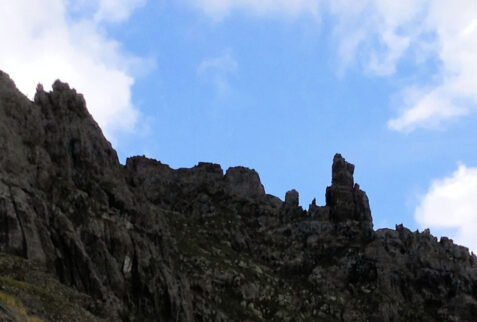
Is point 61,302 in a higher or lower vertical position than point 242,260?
lower

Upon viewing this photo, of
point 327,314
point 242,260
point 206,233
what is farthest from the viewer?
point 206,233

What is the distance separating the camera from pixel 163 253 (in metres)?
132

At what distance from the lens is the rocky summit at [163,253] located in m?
94.4

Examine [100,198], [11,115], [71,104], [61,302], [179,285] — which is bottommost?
[61,302]

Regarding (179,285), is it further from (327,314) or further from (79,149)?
(327,314)

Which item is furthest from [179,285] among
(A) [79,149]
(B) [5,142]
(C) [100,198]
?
(B) [5,142]

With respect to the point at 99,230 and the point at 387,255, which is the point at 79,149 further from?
the point at 387,255

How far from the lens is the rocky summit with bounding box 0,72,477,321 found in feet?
310

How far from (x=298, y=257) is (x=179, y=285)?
59.9 metres

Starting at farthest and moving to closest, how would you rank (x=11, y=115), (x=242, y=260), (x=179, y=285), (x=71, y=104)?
(x=242, y=260), (x=71, y=104), (x=179, y=285), (x=11, y=115)

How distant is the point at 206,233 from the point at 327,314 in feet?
135

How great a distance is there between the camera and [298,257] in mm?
179375

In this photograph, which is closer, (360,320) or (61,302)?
(61,302)

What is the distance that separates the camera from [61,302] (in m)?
71.6
